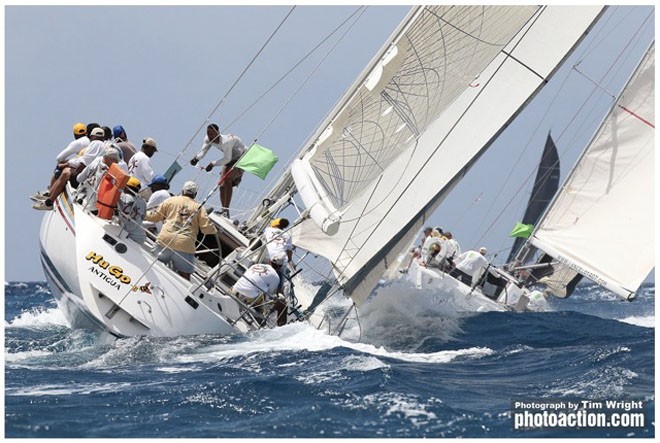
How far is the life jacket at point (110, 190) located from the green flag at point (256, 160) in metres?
2.44

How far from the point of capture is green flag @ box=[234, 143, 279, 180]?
13.8m

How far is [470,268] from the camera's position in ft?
66.9

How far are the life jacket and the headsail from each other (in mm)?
19814

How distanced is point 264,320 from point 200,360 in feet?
5.56

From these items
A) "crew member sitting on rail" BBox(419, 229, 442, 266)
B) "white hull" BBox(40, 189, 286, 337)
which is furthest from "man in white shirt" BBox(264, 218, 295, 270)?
"crew member sitting on rail" BBox(419, 229, 442, 266)

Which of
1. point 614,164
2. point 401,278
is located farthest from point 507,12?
point 401,278

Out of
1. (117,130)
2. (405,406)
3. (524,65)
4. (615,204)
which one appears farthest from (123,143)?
(615,204)

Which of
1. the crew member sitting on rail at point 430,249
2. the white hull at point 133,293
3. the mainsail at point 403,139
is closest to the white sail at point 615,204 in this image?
the crew member sitting on rail at point 430,249

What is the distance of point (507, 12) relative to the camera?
12.4 m

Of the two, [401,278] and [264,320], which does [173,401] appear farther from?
[401,278]

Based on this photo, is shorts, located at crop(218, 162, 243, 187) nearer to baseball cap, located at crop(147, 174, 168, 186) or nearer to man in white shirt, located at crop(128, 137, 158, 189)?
man in white shirt, located at crop(128, 137, 158, 189)

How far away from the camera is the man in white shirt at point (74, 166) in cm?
1277

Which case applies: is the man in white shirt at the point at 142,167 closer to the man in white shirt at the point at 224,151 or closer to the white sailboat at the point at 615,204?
the man in white shirt at the point at 224,151

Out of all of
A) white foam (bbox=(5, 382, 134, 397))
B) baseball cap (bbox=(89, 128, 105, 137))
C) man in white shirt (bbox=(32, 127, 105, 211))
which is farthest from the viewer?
baseball cap (bbox=(89, 128, 105, 137))
